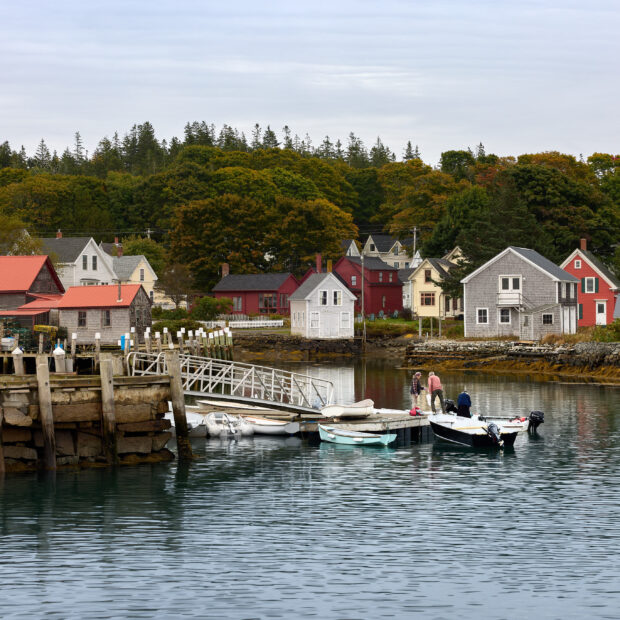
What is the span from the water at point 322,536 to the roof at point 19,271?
41694 mm

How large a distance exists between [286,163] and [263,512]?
15965 centimetres

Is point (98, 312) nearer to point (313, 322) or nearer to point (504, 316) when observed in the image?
point (313, 322)

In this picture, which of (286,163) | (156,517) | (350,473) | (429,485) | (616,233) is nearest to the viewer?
(156,517)

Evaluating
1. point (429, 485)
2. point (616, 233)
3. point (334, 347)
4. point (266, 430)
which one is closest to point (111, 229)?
point (334, 347)

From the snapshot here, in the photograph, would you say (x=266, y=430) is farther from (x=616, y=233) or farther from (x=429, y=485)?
(x=616, y=233)

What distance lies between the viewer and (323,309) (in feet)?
334

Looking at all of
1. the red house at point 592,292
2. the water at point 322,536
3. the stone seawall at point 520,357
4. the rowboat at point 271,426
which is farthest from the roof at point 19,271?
the red house at point 592,292

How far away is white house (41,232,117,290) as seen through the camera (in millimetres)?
101125

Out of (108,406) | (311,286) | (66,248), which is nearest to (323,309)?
(311,286)

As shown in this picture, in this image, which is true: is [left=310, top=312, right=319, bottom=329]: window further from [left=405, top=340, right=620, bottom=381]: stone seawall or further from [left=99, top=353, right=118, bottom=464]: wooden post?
[left=99, top=353, right=118, bottom=464]: wooden post

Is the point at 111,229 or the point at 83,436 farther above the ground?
the point at 111,229

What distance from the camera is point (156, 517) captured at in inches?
996

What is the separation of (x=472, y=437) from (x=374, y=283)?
8123 centimetres

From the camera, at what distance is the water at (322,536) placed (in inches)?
726
